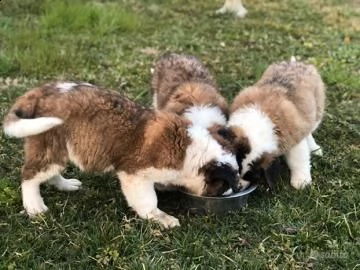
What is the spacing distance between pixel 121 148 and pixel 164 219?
2.12 feet

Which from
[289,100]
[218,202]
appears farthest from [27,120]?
[289,100]

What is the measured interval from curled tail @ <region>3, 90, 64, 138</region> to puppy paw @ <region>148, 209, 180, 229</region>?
101cm

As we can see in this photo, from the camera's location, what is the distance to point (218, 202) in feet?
16.2

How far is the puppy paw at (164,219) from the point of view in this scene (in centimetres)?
484

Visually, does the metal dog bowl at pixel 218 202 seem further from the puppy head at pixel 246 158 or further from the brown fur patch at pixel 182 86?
the brown fur patch at pixel 182 86

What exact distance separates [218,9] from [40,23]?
3.51 metres

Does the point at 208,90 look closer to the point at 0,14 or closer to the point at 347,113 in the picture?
the point at 347,113

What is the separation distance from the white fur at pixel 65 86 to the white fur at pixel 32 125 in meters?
0.39

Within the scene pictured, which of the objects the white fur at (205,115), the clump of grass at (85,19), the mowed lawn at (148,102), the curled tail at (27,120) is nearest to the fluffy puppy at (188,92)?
the white fur at (205,115)

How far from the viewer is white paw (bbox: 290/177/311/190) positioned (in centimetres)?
554

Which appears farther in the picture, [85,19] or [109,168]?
[85,19]

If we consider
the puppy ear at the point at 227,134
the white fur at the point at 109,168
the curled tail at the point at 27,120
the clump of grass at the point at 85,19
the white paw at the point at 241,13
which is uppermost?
the curled tail at the point at 27,120

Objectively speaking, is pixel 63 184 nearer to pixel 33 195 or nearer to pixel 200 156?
pixel 33 195

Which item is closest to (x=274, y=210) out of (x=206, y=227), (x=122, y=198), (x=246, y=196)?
(x=246, y=196)
